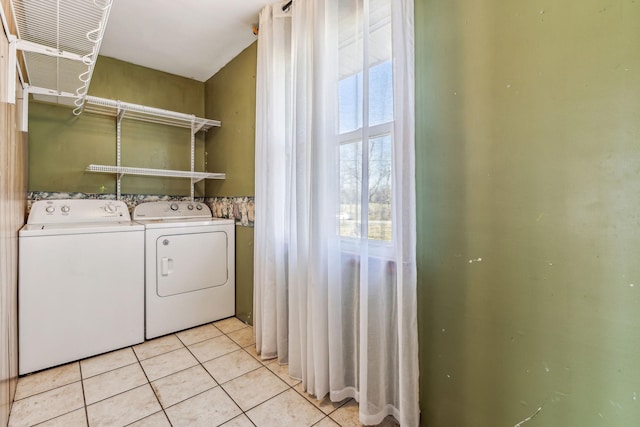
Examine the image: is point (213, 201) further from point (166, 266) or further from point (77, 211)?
point (77, 211)

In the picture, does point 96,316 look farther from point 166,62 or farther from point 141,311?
point 166,62

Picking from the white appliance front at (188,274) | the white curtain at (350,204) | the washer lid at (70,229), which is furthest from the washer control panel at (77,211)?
the white curtain at (350,204)

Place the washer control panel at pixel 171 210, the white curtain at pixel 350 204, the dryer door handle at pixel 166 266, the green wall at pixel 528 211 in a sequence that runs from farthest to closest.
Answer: the washer control panel at pixel 171 210
the dryer door handle at pixel 166 266
the white curtain at pixel 350 204
the green wall at pixel 528 211

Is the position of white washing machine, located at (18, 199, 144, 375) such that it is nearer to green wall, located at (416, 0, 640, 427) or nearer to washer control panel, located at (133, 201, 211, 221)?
washer control panel, located at (133, 201, 211, 221)

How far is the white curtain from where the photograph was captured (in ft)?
3.82

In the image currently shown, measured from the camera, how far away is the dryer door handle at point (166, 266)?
2.22 metres

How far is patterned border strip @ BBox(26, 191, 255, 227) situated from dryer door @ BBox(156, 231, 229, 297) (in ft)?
0.83

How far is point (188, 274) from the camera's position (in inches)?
92.4

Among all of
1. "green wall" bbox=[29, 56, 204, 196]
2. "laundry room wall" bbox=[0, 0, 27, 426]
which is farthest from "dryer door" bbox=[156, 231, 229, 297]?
"green wall" bbox=[29, 56, 204, 196]

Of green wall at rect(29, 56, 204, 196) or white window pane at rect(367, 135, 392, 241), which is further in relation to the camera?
green wall at rect(29, 56, 204, 196)

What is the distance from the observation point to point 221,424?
133cm

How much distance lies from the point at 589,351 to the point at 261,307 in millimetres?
1672

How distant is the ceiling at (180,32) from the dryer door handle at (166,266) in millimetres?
1801

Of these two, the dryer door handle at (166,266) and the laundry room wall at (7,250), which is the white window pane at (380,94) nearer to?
the laundry room wall at (7,250)
